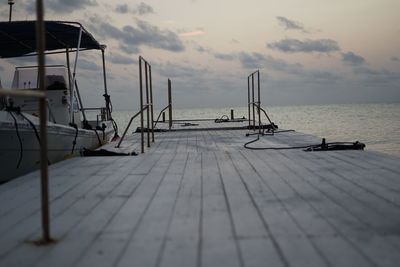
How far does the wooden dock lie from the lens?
1897mm

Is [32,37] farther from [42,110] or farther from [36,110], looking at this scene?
[42,110]

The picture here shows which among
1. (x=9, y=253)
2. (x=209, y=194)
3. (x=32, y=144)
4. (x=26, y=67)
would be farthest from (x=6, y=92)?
(x=26, y=67)

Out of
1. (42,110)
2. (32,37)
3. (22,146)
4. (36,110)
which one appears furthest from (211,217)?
(32,37)

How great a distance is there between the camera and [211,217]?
2535 mm

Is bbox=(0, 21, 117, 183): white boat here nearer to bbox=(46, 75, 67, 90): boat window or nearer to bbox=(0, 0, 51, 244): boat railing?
bbox=(46, 75, 67, 90): boat window

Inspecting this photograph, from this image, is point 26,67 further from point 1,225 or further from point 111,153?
point 1,225

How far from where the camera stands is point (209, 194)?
3.21 metres

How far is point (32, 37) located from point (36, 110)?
5.79ft

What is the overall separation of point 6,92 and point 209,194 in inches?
78.0

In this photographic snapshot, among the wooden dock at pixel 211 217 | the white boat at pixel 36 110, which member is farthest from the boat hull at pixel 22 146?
the wooden dock at pixel 211 217

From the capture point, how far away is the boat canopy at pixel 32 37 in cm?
750

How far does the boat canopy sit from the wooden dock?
441 cm

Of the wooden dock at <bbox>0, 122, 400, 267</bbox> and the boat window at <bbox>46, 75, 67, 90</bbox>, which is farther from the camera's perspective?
the boat window at <bbox>46, 75, 67, 90</bbox>

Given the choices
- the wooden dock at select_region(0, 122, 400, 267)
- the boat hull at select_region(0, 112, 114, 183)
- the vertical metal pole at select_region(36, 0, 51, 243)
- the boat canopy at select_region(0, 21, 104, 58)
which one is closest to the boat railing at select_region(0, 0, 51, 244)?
the vertical metal pole at select_region(36, 0, 51, 243)
